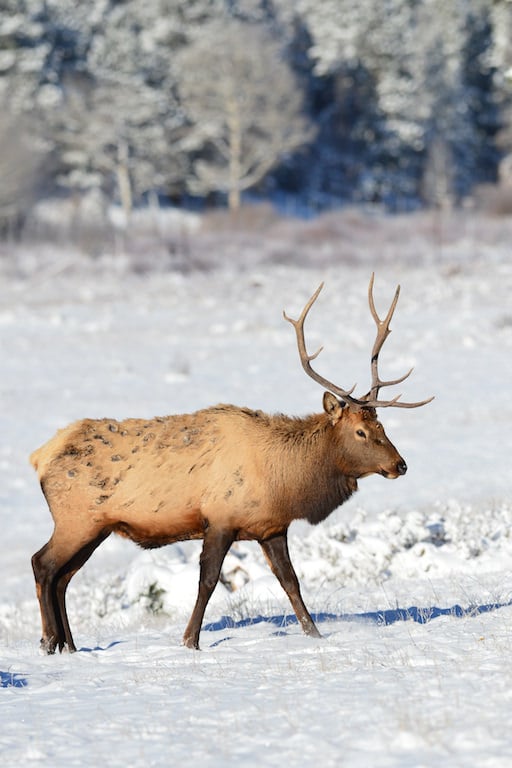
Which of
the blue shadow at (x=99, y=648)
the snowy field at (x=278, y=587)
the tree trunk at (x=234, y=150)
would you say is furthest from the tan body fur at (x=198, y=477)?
the tree trunk at (x=234, y=150)

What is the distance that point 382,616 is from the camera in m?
7.01

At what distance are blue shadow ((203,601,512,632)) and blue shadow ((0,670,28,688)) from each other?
177cm

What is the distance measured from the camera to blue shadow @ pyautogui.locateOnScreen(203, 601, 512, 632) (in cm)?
698

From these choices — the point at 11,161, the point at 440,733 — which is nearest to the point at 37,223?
the point at 11,161

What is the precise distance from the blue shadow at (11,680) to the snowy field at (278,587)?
0.02 meters

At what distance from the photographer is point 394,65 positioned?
7162 cm

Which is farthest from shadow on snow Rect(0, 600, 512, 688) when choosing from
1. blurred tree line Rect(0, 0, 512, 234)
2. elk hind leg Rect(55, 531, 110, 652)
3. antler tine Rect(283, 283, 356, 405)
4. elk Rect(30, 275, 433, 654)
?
blurred tree line Rect(0, 0, 512, 234)

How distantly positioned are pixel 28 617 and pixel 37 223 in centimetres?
3597

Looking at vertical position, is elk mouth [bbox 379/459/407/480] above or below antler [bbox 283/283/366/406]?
below

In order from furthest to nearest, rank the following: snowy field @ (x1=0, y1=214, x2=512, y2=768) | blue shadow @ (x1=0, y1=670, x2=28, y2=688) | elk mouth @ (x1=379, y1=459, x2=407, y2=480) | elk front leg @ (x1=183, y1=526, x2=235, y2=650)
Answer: elk mouth @ (x1=379, y1=459, x2=407, y2=480)
elk front leg @ (x1=183, y1=526, x2=235, y2=650)
blue shadow @ (x1=0, y1=670, x2=28, y2=688)
snowy field @ (x1=0, y1=214, x2=512, y2=768)

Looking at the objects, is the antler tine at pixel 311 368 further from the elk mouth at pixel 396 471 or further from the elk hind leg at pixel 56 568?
the elk hind leg at pixel 56 568

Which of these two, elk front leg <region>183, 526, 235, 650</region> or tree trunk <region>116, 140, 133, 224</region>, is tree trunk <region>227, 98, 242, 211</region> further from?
elk front leg <region>183, 526, 235, 650</region>

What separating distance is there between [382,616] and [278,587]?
1.89 meters

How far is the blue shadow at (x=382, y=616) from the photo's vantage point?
6.98m
